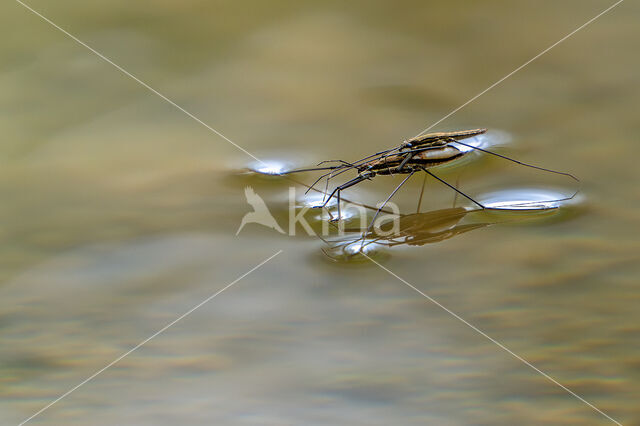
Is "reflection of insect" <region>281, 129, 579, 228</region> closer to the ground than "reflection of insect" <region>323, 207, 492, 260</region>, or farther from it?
farther from it

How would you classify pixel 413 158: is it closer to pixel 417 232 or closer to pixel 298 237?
pixel 417 232

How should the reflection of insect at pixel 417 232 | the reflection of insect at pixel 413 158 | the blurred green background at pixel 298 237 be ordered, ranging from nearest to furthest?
the blurred green background at pixel 298 237
the reflection of insect at pixel 417 232
the reflection of insect at pixel 413 158

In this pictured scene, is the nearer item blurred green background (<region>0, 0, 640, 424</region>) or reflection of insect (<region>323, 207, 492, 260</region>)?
blurred green background (<region>0, 0, 640, 424</region>)

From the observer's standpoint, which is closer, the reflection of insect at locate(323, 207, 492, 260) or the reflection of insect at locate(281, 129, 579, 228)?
the reflection of insect at locate(323, 207, 492, 260)

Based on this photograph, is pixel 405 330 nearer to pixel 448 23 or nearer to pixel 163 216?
pixel 163 216

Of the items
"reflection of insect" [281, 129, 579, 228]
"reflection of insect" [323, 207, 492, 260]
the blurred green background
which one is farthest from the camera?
"reflection of insect" [281, 129, 579, 228]

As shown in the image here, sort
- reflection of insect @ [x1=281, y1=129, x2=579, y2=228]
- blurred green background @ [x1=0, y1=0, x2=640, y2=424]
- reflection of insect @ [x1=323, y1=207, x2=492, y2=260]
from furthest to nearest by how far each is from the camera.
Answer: reflection of insect @ [x1=281, y1=129, x2=579, y2=228], reflection of insect @ [x1=323, y1=207, x2=492, y2=260], blurred green background @ [x1=0, y1=0, x2=640, y2=424]

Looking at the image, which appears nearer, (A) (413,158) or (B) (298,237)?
(B) (298,237)

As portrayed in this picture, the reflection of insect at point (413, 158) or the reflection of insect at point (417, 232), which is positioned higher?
the reflection of insect at point (413, 158)

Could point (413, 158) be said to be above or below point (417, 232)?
above

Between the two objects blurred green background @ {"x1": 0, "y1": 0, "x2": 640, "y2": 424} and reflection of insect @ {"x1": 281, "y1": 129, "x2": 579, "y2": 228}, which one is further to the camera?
reflection of insect @ {"x1": 281, "y1": 129, "x2": 579, "y2": 228}

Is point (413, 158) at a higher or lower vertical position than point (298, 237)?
higher

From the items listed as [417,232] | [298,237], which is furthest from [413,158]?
[298,237]
